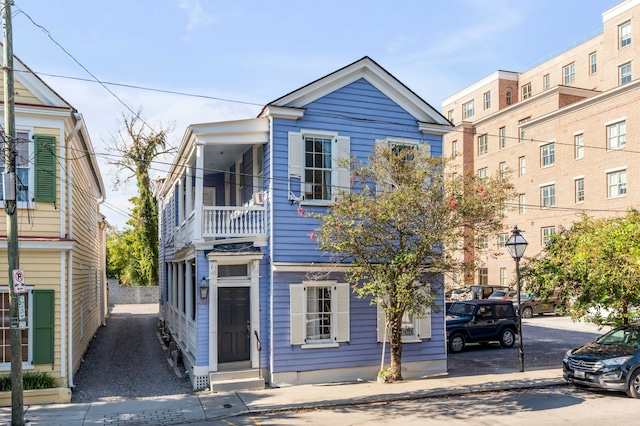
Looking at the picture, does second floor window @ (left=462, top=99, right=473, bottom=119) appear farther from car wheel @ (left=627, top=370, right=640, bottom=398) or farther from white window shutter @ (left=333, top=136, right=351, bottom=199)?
car wheel @ (left=627, top=370, right=640, bottom=398)

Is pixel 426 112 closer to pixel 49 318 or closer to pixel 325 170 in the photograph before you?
pixel 325 170

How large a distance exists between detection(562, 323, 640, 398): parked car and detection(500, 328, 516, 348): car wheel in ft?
20.0

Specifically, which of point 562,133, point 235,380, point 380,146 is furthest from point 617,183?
point 235,380

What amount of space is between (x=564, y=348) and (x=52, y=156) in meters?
17.3

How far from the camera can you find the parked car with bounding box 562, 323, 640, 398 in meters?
12.2

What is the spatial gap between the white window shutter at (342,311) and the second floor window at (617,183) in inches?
1031

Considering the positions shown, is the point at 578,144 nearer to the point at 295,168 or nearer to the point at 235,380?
the point at 295,168

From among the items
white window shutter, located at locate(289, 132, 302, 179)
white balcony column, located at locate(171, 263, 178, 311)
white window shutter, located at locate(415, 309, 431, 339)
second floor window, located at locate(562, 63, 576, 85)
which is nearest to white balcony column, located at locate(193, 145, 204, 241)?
white window shutter, located at locate(289, 132, 302, 179)

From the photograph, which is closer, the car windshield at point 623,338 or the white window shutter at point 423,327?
the car windshield at point 623,338

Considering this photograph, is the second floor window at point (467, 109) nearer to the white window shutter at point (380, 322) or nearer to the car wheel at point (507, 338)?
the car wheel at point (507, 338)

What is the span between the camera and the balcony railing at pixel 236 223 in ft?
45.3

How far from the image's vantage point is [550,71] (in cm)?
5081

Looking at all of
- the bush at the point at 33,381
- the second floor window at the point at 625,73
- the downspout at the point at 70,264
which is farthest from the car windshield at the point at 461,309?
the second floor window at the point at 625,73

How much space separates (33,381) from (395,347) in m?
8.18
